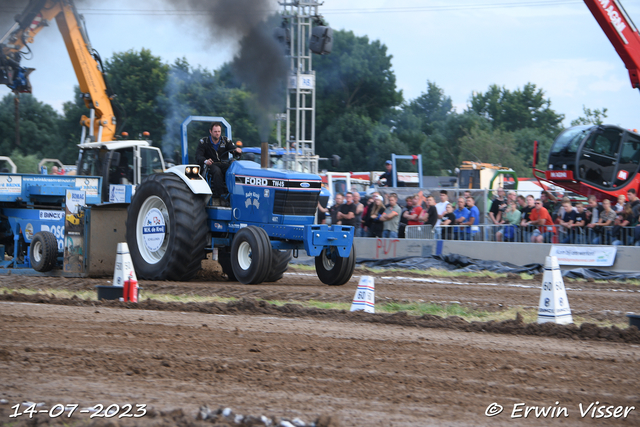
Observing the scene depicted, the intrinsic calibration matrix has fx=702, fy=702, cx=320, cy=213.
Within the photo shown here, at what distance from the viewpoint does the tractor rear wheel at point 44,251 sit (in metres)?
11.8

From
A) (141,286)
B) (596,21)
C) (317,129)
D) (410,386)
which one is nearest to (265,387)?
(410,386)

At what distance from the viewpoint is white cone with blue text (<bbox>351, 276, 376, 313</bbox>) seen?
25.0 feet

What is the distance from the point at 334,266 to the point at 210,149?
265cm

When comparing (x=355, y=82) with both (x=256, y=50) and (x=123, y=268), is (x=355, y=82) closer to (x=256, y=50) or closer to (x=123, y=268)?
(x=256, y=50)

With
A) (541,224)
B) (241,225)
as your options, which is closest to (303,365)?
(241,225)

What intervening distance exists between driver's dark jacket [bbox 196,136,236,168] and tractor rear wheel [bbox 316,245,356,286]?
2190mm

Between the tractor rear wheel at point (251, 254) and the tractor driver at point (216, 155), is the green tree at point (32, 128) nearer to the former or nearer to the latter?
the tractor driver at point (216, 155)

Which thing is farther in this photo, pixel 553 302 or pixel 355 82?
pixel 355 82

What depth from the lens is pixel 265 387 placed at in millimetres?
4371

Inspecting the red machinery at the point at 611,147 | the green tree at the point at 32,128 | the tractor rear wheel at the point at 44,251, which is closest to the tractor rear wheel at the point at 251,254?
the tractor rear wheel at the point at 44,251

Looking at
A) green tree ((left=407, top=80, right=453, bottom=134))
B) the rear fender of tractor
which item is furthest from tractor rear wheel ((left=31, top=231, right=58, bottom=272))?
green tree ((left=407, top=80, right=453, bottom=134))

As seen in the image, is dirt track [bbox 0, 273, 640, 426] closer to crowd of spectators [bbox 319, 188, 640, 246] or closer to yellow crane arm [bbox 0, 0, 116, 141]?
crowd of spectators [bbox 319, 188, 640, 246]

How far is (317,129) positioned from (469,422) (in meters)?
54.6

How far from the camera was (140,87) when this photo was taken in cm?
4734
